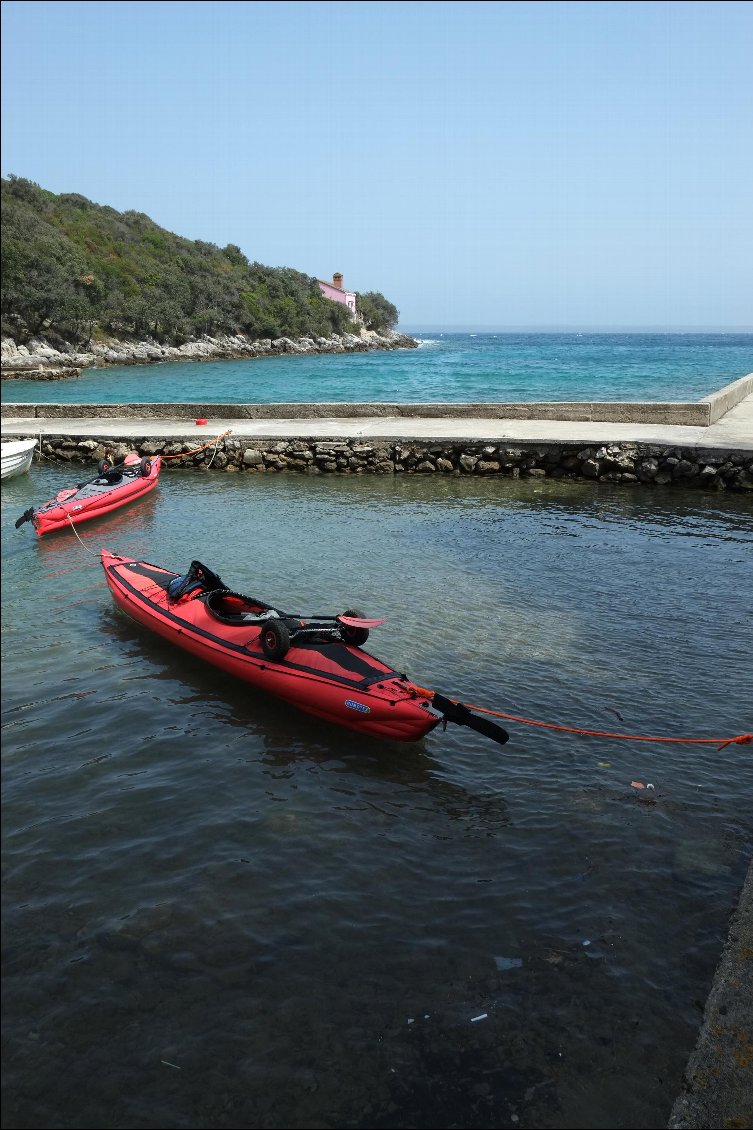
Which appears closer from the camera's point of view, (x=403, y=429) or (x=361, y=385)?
(x=403, y=429)

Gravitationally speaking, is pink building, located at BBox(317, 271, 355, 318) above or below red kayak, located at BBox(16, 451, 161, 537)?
above

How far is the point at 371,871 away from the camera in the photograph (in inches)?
243

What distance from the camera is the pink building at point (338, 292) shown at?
460 feet

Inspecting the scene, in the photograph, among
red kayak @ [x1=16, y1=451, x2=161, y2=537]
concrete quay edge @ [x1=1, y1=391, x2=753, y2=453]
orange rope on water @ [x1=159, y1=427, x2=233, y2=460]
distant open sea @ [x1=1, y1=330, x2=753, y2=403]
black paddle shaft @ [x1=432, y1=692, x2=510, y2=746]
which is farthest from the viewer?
distant open sea @ [x1=1, y1=330, x2=753, y2=403]

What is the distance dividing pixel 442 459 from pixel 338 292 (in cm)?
13059

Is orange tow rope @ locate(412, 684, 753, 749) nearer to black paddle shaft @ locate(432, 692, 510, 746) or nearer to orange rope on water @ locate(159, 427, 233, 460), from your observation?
black paddle shaft @ locate(432, 692, 510, 746)

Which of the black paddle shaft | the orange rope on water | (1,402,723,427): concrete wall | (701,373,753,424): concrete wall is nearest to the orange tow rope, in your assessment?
the black paddle shaft

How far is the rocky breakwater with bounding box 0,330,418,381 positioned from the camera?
201 feet

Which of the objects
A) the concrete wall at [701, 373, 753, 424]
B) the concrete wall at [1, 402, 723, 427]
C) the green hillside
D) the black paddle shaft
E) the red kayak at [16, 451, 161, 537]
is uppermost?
the green hillside

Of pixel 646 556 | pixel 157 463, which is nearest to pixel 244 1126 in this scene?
pixel 646 556

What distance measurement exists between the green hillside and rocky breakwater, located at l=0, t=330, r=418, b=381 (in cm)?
149

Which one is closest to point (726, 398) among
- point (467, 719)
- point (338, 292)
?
point (467, 719)

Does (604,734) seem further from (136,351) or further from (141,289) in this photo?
(141,289)

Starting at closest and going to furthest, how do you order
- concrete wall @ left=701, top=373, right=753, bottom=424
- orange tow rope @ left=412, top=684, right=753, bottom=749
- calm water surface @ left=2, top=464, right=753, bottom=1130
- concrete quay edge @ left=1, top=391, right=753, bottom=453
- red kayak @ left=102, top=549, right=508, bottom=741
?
1. calm water surface @ left=2, top=464, right=753, bottom=1130
2. orange tow rope @ left=412, top=684, right=753, bottom=749
3. red kayak @ left=102, top=549, right=508, bottom=741
4. concrete quay edge @ left=1, top=391, right=753, bottom=453
5. concrete wall @ left=701, top=373, right=753, bottom=424
